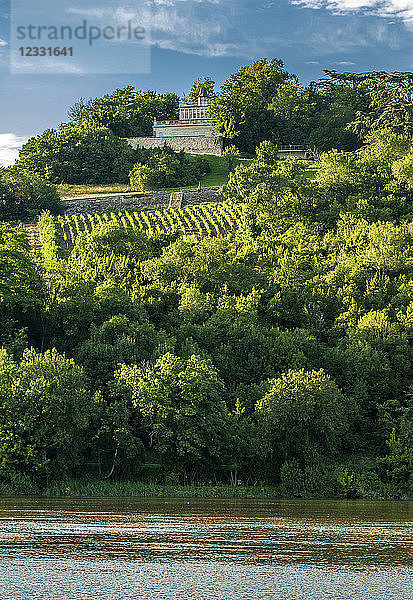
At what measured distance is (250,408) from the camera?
53.4m

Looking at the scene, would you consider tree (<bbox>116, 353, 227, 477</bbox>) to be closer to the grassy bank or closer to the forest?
the forest

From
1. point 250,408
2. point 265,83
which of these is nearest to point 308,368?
point 250,408

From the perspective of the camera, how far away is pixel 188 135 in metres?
138

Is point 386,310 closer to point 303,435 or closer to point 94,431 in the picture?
point 303,435

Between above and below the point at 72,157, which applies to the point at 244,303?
below

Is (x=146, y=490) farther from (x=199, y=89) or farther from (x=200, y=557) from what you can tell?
(x=199, y=89)

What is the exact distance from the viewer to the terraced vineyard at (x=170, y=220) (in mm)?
85875

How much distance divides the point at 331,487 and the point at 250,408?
9.84 m

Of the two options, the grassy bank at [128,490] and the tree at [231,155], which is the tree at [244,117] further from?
the grassy bank at [128,490]

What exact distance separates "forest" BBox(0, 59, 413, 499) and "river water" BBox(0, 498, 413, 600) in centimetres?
1980

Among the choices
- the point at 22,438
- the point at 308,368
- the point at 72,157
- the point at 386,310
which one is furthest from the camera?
the point at 72,157

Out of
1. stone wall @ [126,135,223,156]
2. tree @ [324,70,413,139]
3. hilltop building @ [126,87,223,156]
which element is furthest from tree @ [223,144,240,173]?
tree @ [324,70,413,139]

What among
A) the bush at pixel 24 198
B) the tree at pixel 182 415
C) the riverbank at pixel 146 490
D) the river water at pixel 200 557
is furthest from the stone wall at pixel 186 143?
the river water at pixel 200 557

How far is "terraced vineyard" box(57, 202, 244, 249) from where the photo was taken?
8588 centimetres
